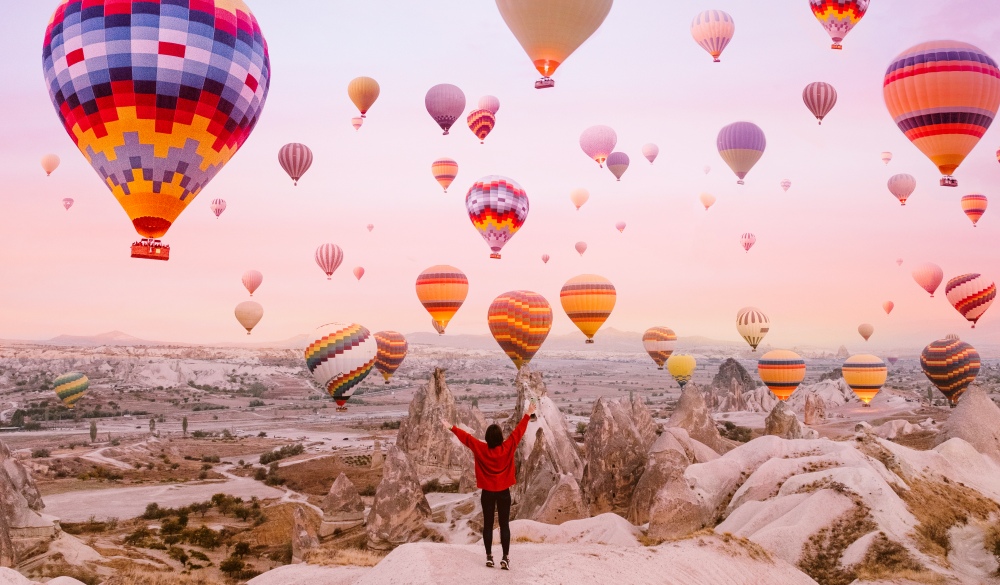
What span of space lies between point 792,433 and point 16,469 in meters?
38.0

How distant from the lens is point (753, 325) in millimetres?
66500

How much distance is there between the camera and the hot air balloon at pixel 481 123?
186 ft

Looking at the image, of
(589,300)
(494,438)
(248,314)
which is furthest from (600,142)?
(494,438)

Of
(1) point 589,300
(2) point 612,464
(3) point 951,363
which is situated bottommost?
(2) point 612,464

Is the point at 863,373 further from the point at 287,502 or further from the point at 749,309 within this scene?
the point at 287,502

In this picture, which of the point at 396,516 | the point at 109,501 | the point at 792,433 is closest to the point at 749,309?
the point at 792,433

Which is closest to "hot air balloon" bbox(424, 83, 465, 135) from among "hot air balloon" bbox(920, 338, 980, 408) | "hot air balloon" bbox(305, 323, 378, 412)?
"hot air balloon" bbox(305, 323, 378, 412)

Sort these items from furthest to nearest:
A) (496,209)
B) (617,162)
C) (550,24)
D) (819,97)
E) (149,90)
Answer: (617,162) → (819,97) → (496,209) → (550,24) → (149,90)

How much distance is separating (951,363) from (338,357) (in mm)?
39478

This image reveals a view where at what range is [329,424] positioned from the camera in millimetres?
98062

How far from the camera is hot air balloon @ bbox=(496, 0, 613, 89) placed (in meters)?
27.8

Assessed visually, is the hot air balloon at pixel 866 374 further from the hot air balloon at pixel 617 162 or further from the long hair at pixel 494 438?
the long hair at pixel 494 438

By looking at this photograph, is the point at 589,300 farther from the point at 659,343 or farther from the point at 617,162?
the point at 659,343

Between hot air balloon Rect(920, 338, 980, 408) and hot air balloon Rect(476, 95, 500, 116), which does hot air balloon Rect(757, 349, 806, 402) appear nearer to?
hot air balloon Rect(920, 338, 980, 408)
